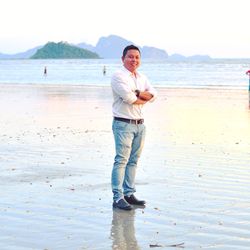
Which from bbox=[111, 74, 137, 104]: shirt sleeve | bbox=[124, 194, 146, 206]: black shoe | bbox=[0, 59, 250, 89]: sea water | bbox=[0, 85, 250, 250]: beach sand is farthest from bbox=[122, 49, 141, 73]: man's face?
bbox=[0, 59, 250, 89]: sea water

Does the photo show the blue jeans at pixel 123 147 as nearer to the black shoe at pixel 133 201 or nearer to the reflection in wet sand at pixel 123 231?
the black shoe at pixel 133 201

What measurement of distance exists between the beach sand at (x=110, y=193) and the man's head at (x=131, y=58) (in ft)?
5.07

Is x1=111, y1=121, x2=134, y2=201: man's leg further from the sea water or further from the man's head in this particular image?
the sea water

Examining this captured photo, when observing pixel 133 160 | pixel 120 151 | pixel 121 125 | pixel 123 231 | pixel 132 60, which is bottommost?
pixel 123 231

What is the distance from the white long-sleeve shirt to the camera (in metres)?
6.78

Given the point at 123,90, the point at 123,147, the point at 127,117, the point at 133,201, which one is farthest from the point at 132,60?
the point at 133,201

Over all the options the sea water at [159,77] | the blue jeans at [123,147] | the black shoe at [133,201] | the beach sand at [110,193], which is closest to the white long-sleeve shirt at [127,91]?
the blue jeans at [123,147]

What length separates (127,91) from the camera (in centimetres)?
675

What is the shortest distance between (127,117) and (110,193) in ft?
3.77

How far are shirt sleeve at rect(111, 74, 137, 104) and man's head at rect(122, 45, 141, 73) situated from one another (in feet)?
0.62

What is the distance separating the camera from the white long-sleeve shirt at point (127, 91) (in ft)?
22.2

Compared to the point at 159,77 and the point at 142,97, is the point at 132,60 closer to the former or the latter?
the point at 142,97

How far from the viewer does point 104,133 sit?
13844 millimetres

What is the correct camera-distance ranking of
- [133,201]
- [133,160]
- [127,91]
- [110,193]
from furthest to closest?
[110,193], [133,160], [133,201], [127,91]
